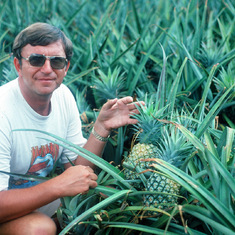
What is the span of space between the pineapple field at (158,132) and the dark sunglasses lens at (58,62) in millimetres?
472

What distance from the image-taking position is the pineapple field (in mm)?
1477

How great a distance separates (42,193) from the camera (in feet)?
5.42

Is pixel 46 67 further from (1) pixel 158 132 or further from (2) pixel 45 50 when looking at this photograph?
(1) pixel 158 132

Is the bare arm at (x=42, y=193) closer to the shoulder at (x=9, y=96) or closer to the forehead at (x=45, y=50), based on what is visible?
the shoulder at (x=9, y=96)

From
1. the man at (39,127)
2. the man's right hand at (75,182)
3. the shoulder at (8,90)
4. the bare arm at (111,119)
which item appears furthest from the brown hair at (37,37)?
the man's right hand at (75,182)

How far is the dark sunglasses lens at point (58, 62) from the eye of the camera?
192cm

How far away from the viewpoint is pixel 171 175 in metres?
1.44

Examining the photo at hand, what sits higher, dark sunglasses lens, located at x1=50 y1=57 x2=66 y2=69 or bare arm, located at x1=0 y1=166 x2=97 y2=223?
dark sunglasses lens, located at x1=50 y1=57 x2=66 y2=69

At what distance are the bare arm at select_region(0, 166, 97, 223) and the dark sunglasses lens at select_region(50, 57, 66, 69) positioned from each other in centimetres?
64

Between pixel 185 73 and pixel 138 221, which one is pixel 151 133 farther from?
pixel 185 73

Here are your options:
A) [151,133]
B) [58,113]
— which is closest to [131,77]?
[58,113]

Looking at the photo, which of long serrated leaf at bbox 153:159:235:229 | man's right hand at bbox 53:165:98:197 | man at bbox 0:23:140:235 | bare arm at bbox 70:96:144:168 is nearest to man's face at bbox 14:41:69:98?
man at bbox 0:23:140:235

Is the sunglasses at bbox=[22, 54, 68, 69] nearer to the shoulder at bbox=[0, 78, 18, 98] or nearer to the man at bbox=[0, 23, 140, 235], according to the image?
the man at bbox=[0, 23, 140, 235]

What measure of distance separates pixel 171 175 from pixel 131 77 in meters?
1.50
